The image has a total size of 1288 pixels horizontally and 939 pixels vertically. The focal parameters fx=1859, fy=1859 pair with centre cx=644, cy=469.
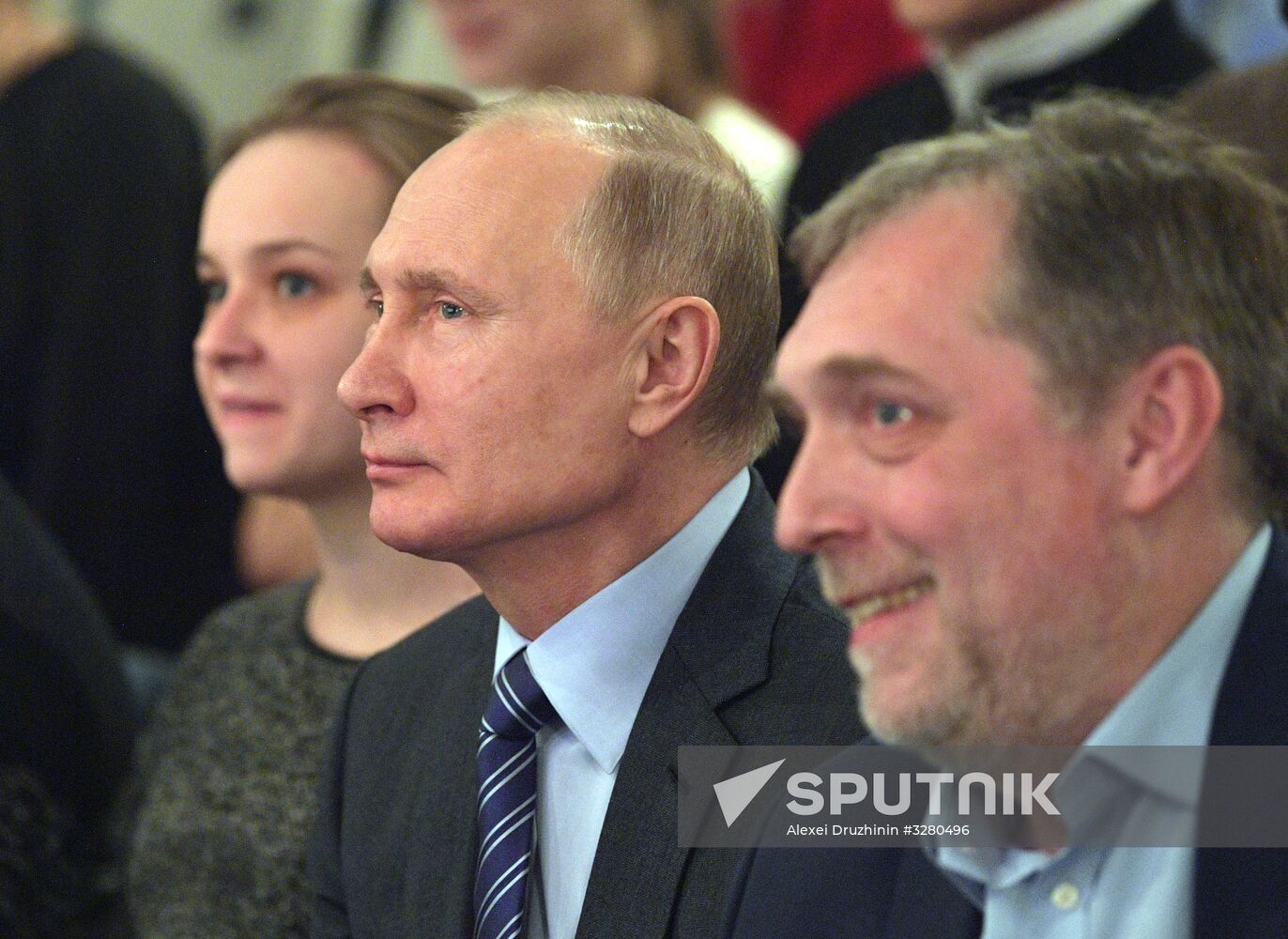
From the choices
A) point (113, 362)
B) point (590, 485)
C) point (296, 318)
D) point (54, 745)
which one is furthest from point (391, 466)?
point (113, 362)

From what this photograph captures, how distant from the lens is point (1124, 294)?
1281mm

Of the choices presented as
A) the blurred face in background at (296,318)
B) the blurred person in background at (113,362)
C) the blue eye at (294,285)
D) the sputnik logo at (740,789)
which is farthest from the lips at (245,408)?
the blurred person in background at (113,362)

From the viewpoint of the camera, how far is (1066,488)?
1271 mm

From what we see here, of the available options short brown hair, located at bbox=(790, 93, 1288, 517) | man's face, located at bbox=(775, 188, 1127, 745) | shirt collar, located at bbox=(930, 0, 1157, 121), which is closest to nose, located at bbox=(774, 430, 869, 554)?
man's face, located at bbox=(775, 188, 1127, 745)

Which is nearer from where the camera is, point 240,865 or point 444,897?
point 444,897

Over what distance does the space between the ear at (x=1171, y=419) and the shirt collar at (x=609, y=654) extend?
0.56 m

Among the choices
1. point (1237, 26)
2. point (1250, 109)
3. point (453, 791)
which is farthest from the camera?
point (1237, 26)

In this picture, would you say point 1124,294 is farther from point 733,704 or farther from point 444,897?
point 444,897

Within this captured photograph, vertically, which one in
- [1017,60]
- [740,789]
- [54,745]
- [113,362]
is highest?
[1017,60]

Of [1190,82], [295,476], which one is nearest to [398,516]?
[295,476]

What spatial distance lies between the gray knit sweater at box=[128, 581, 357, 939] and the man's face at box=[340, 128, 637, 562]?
0.52 meters

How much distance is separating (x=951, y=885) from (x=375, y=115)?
4.37 ft

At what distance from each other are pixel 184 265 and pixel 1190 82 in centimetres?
175

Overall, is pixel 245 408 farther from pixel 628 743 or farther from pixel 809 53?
pixel 809 53
